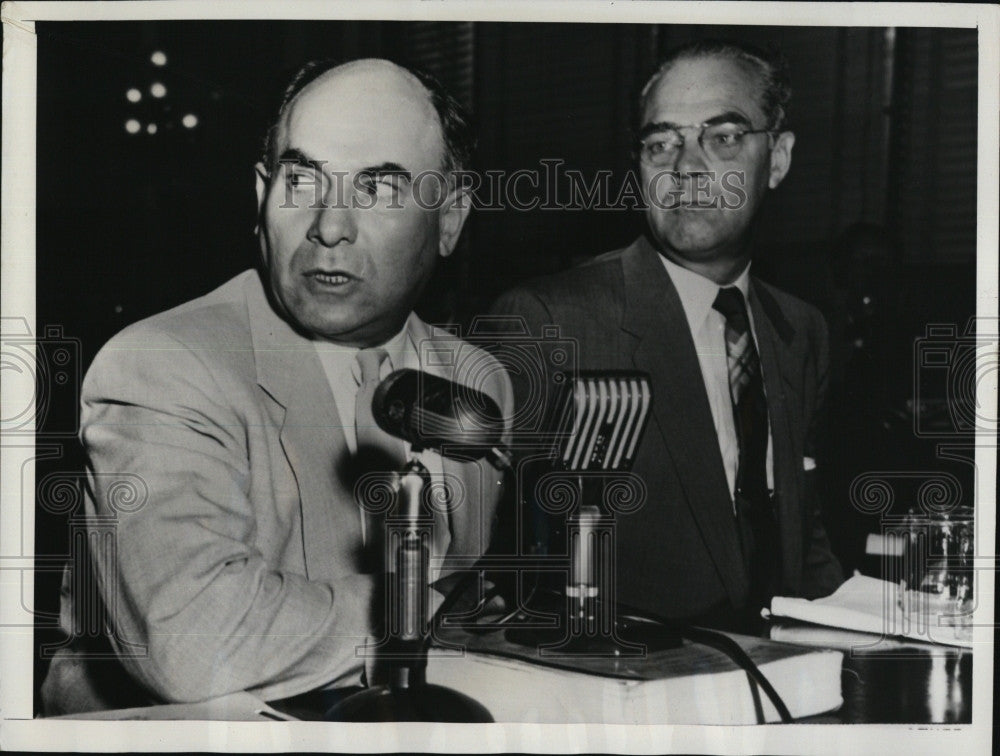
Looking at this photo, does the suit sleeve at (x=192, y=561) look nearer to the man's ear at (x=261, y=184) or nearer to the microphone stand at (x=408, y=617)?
the microphone stand at (x=408, y=617)

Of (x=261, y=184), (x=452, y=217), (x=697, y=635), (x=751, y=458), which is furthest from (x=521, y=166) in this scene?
(x=697, y=635)

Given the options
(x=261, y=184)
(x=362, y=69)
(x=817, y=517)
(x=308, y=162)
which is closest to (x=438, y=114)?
(x=362, y=69)

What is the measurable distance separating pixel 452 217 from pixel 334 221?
291 millimetres

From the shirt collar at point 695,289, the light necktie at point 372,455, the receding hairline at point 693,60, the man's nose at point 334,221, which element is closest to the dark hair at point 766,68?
the receding hairline at point 693,60

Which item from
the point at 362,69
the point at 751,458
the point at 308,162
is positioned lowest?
the point at 751,458

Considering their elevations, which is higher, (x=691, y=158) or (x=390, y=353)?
(x=691, y=158)

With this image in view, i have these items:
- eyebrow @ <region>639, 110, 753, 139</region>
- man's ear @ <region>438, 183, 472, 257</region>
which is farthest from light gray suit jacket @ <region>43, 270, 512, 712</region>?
eyebrow @ <region>639, 110, 753, 139</region>

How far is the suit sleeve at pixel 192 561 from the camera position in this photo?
95.9 inches

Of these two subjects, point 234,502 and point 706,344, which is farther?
point 706,344

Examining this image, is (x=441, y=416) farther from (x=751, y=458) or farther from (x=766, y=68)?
(x=766, y=68)

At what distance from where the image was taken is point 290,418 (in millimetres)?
2467

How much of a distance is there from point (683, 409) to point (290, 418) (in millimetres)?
974

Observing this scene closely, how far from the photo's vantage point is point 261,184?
2492mm

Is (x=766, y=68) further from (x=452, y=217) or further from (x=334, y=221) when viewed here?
(x=334, y=221)
